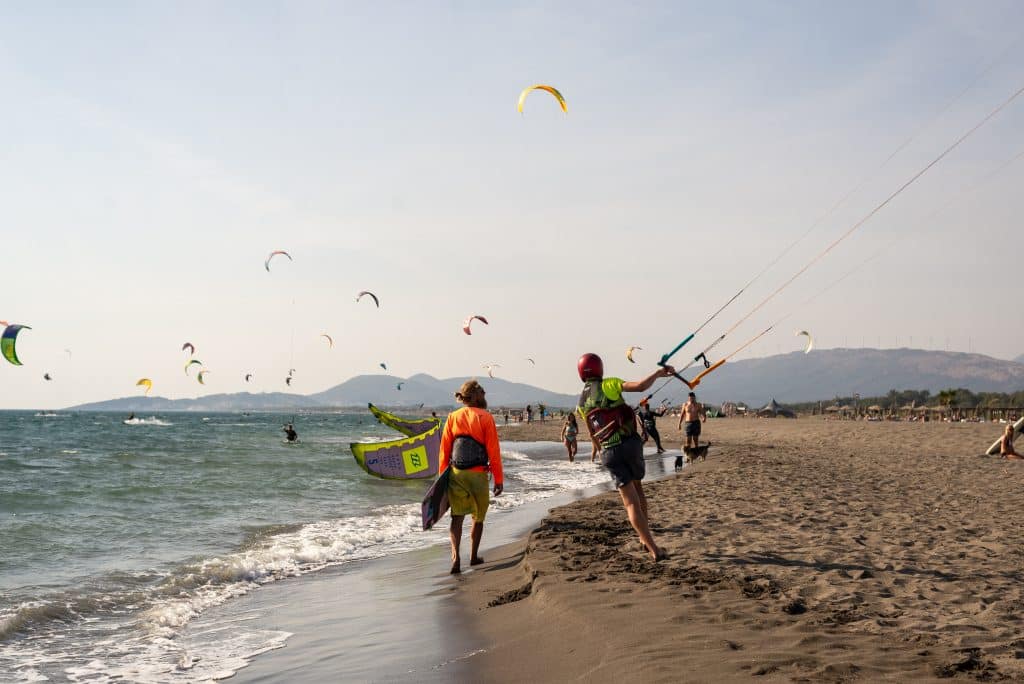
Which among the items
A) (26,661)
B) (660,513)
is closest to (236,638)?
(26,661)

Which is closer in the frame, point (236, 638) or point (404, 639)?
point (404, 639)

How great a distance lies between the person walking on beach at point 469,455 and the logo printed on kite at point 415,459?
5.01m

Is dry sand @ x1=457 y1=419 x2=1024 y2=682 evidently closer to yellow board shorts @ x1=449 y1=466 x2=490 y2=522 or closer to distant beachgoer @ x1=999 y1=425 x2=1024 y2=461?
yellow board shorts @ x1=449 y1=466 x2=490 y2=522

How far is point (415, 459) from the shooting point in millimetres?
12023

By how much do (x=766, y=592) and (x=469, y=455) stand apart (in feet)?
9.51

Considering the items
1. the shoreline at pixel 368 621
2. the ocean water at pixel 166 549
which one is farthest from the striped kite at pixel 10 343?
the shoreline at pixel 368 621

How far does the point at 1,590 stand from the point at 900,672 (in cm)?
772

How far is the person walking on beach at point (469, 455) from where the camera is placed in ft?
22.5

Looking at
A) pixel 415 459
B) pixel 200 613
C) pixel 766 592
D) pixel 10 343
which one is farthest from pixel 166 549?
pixel 10 343

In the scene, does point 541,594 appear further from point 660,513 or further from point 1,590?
point 1,590

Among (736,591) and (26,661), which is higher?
(736,591)

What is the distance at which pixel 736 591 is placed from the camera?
4.88 metres

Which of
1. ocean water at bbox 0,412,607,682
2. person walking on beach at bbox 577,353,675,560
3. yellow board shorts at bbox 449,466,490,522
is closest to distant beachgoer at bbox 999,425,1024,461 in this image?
ocean water at bbox 0,412,607,682

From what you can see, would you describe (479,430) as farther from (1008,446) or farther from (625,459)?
(1008,446)
